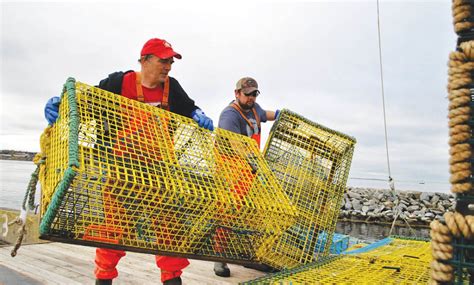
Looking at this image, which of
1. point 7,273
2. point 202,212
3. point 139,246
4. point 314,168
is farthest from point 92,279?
point 314,168

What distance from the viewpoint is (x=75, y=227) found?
5.73 feet

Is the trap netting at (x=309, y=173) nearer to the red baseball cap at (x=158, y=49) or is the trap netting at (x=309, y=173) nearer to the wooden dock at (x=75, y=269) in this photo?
the wooden dock at (x=75, y=269)

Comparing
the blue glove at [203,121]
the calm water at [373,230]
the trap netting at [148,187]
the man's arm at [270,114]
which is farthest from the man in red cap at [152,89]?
the calm water at [373,230]

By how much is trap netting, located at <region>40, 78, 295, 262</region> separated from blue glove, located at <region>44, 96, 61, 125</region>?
0.17 ft

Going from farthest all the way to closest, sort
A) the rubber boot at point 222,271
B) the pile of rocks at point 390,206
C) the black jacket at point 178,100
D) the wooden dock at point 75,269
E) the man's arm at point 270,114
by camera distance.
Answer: the pile of rocks at point 390,206, the man's arm at point 270,114, the rubber boot at point 222,271, the wooden dock at point 75,269, the black jacket at point 178,100

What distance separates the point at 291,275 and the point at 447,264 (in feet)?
3.24

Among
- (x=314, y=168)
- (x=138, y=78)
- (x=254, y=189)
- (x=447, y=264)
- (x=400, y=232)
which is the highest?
(x=138, y=78)

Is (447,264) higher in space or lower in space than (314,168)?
lower

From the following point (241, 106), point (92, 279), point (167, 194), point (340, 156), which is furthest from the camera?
point (241, 106)

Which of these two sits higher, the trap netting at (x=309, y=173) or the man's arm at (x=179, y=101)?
the man's arm at (x=179, y=101)

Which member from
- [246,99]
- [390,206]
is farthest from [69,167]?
[390,206]

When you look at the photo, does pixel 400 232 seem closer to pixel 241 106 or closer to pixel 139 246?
pixel 241 106

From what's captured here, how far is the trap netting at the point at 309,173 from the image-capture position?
2838 millimetres

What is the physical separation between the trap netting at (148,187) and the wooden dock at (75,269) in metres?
0.94
